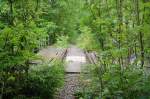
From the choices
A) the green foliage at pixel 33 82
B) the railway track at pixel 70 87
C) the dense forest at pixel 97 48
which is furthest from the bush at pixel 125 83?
the railway track at pixel 70 87

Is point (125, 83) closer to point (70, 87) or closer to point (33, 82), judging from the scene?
point (33, 82)

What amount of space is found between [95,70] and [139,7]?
200 centimetres

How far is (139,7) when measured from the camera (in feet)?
29.2

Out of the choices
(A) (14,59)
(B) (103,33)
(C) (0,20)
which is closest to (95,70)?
(B) (103,33)

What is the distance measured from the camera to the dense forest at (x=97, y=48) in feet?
24.3

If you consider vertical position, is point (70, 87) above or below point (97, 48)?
below

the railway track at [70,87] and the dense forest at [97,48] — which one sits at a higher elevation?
the dense forest at [97,48]

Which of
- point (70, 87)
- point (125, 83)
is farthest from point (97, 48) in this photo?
point (125, 83)

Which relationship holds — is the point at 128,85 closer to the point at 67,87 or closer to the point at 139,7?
the point at 139,7

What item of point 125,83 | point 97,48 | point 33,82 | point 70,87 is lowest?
point 70,87

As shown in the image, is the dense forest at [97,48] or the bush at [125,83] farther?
the dense forest at [97,48]

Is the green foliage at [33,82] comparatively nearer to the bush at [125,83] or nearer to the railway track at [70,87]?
the railway track at [70,87]

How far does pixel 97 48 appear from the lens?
9891mm

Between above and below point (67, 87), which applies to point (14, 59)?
above
